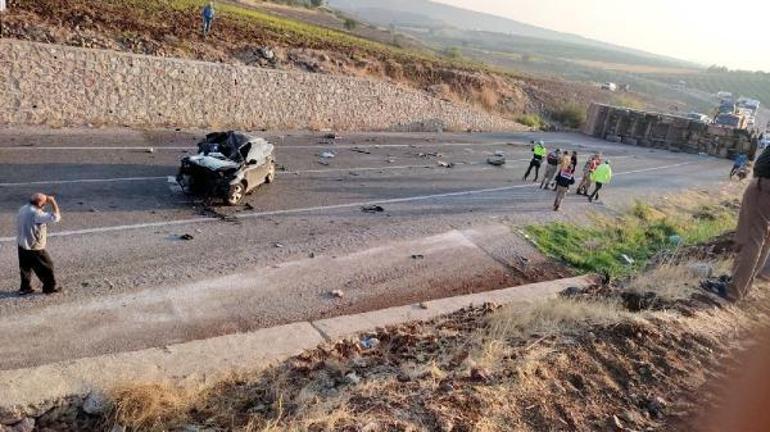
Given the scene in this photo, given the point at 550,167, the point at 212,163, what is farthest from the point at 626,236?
the point at 212,163

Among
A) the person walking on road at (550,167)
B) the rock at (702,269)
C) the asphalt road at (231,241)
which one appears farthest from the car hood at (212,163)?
the person walking on road at (550,167)

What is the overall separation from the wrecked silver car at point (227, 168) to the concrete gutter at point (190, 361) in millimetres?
6113

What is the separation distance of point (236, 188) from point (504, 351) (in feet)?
30.4

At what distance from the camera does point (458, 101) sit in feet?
128

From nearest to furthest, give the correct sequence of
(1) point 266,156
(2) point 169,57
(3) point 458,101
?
(1) point 266,156 < (2) point 169,57 < (3) point 458,101

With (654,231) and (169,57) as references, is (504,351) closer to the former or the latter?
(654,231)

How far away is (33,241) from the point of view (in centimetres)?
881

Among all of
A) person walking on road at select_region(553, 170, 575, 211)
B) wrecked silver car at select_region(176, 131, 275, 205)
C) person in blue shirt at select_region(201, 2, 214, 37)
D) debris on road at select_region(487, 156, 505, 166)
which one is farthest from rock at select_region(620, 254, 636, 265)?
person in blue shirt at select_region(201, 2, 214, 37)

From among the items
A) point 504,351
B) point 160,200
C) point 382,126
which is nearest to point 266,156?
point 160,200

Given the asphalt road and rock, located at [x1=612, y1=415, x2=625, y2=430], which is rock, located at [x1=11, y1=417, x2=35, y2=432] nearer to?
the asphalt road

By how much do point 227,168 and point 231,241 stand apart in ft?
8.84

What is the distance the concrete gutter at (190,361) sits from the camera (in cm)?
661

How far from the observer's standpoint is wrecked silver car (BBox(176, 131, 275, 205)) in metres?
14.4

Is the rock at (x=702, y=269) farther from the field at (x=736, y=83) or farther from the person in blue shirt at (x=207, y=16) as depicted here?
the field at (x=736, y=83)
